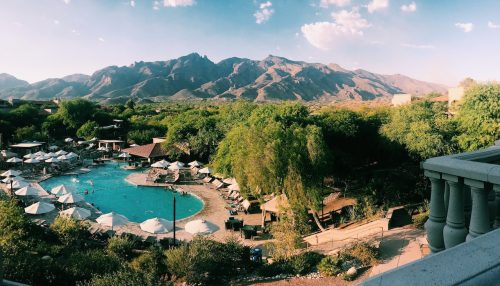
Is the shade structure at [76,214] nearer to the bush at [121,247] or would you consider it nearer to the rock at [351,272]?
the bush at [121,247]

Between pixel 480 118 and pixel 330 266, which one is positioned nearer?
pixel 330 266

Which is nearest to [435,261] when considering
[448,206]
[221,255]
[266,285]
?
[448,206]

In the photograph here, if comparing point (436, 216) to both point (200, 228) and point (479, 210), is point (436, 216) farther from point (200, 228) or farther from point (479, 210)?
point (200, 228)

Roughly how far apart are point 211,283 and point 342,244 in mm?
7180

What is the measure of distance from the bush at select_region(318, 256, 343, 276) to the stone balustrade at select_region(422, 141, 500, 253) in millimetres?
10011

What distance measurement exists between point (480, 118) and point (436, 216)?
24.0m

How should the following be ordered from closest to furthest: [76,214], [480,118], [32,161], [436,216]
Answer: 1. [436,216]
2. [76,214]
3. [480,118]
4. [32,161]

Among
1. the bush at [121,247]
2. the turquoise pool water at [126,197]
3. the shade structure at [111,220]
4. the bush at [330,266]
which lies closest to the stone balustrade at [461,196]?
the bush at [330,266]

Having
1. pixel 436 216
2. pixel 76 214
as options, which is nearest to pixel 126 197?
pixel 76 214

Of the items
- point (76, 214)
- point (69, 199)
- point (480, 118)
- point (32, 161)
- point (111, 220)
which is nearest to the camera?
point (111, 220)

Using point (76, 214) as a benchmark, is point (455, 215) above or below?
above

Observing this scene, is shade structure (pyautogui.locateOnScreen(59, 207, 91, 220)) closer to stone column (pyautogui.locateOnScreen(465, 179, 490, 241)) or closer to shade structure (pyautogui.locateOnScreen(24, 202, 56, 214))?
shade structure (pyautogui.locateOnScreen(24, 202, 56, 214))

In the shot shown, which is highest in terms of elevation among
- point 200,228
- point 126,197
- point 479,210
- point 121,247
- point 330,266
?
point 479,210

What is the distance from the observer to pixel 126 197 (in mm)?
31719
